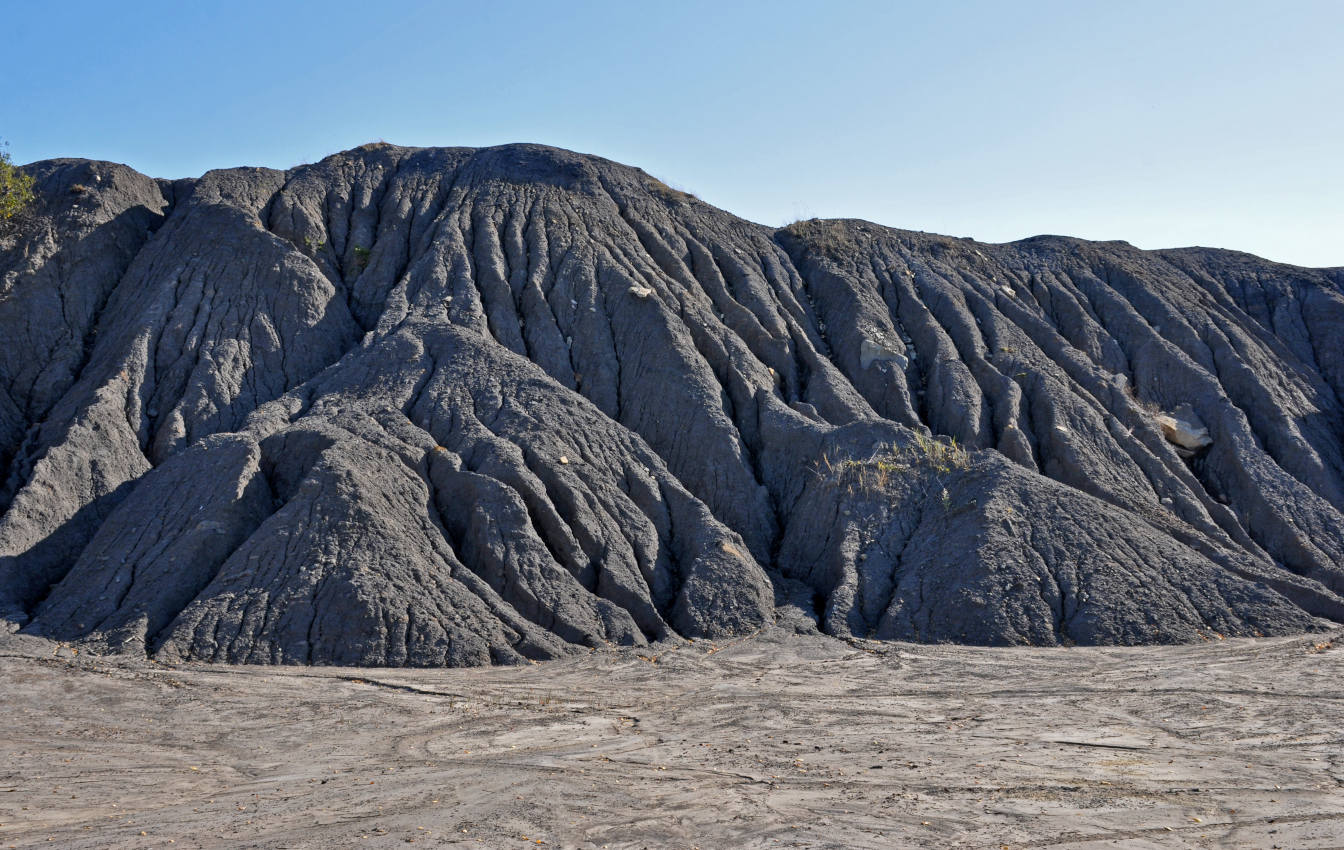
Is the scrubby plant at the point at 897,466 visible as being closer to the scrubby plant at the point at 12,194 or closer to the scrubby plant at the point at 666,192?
the scrubby plant at the point at 666,192

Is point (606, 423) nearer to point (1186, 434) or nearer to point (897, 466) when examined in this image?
point (897, 466)

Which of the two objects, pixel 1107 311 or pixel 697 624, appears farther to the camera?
pixel 1107 311

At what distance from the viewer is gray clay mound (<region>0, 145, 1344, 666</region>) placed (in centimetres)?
1850

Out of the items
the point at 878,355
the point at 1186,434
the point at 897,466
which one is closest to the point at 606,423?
the point at 897,466

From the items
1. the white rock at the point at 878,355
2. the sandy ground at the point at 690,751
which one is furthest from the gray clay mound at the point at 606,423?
the sandy ground at the point at 690,751

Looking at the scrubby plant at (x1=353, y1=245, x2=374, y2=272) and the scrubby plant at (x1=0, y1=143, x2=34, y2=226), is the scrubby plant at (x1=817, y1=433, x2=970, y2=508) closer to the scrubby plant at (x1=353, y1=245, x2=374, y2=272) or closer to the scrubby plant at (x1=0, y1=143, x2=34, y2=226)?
the scrubby plant at (x1=353, y1=245, x2=374, y2=272)

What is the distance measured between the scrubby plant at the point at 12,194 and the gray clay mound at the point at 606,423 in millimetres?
645

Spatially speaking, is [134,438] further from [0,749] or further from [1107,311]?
[1107,311]

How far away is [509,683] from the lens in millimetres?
15766

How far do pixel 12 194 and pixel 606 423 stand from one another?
1909 cm

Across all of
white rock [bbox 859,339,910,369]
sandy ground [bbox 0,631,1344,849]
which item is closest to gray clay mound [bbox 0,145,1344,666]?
white rock [bbox 859,339,910,369]

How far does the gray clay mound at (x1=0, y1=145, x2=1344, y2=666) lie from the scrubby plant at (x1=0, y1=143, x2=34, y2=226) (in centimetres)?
65

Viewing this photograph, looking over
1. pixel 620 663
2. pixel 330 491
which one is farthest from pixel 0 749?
pixel 620 663

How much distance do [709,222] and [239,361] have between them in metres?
16.3
